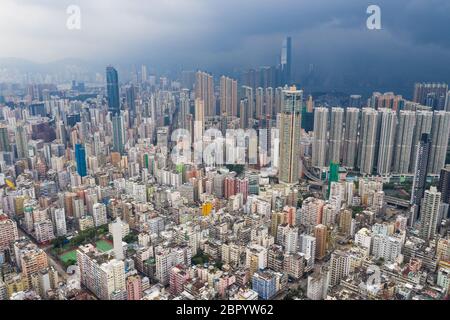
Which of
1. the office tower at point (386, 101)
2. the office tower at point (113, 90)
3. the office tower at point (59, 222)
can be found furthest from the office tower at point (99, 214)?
the office tower at point (386, 101)

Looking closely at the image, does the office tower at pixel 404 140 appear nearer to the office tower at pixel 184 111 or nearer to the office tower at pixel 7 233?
the office tower at pixel 184 111

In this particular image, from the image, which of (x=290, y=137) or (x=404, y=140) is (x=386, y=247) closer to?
(x=290, y=137)

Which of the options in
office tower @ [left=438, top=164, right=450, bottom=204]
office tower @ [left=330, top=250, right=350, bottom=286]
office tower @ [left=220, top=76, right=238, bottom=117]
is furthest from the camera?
office tower @ [left=220, top=76, right=238, bottom=117]

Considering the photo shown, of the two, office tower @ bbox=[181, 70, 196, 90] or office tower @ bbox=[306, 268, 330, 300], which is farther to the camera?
office tower @ bbox=[181, 70, 196, 90]

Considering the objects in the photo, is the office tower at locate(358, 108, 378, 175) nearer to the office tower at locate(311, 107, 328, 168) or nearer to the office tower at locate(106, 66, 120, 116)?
the office tower at locate(311, 107, 328, 168)

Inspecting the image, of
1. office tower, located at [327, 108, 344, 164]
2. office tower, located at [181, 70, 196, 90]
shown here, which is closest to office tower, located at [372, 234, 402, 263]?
office tower, located at [327, 108, 344, 164]

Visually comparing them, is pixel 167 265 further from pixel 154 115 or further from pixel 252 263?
pixel 154 115
